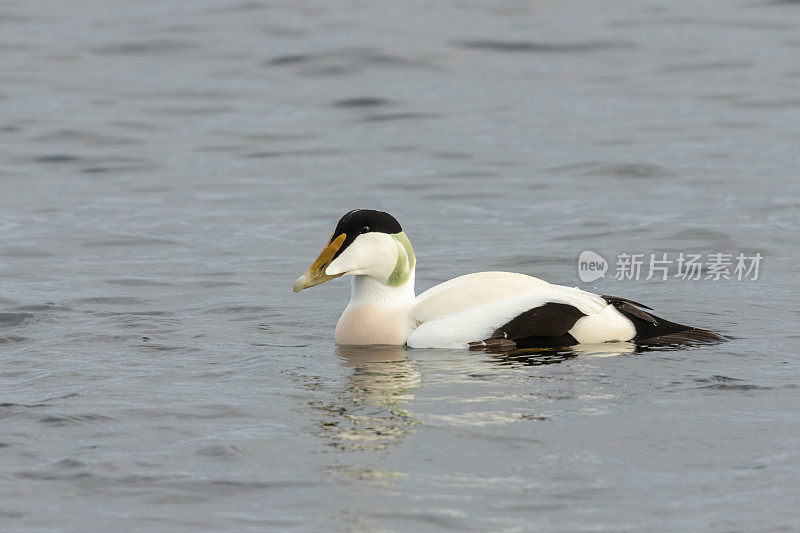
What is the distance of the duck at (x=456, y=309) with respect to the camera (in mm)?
7609

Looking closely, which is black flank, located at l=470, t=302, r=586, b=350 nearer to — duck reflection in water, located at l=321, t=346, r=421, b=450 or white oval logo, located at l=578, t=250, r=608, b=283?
duck reflection in water, located at l=321, t=346, r=421, b=450

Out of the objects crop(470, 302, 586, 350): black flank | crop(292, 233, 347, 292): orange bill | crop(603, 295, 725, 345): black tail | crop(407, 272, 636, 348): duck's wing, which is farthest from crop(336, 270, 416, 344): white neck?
crop(603, 295, 725, 345): black tail

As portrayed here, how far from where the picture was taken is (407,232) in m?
12.4

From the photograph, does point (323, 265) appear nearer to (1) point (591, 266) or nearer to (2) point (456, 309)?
(2) point (456, 309)

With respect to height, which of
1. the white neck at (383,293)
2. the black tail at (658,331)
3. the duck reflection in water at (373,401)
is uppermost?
the white neck at (383,293)

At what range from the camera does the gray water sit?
5.26 m

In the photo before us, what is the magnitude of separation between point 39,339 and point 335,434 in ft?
9.91

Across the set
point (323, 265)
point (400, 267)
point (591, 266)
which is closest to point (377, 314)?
point (400, 267)

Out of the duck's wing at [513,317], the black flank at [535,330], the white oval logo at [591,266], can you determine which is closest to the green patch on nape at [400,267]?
the duck's wing at [513,317]

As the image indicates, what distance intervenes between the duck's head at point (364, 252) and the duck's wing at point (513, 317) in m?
0.33

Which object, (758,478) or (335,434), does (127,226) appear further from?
(758,478)

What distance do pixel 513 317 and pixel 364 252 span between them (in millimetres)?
1039

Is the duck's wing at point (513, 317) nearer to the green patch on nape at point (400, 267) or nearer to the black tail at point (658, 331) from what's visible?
the black tail at point (658, 331)

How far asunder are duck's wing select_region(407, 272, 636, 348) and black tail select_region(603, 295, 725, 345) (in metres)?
0.06
